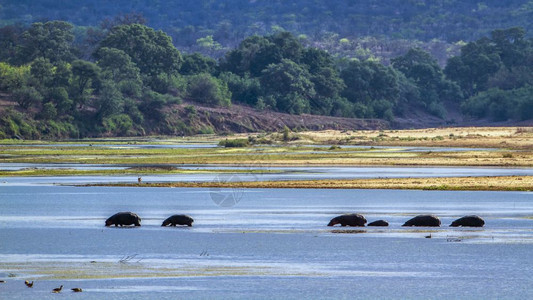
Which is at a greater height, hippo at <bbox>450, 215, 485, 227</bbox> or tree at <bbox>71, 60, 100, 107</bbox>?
Result: tree at <bbox>71, 60, 100, 107</bbox>

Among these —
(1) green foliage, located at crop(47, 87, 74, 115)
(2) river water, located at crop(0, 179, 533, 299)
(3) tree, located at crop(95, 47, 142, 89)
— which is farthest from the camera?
(3) tree, located at crop(95, 47, 142, 89)

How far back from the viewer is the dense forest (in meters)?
144

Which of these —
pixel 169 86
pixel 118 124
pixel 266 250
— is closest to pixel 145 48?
pixel 169 86

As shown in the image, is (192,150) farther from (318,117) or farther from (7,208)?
(318,117)

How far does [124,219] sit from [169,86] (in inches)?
4777

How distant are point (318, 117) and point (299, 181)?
344 ft

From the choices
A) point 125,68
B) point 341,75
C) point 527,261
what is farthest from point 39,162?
point 341,75

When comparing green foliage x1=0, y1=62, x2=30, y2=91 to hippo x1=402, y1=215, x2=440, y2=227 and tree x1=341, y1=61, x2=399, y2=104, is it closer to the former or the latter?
tree x1=341, y1=61, x2=399, y2=104

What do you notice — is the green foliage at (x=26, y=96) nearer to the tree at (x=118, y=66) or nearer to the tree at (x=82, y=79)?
the tree at (x=82, y=79)

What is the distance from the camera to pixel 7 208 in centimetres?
5578

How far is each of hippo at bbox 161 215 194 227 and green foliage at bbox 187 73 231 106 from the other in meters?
121

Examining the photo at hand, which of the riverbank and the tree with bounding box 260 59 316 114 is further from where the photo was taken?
the tree with bounding box 260 59 316 114

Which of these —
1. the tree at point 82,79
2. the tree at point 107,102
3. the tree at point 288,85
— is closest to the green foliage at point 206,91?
the tree at point 288,85

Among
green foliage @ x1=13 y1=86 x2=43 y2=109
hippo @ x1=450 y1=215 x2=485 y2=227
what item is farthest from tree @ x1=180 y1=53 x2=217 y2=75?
hippo @ x1=450 y1=215 x2=485 y2=227
